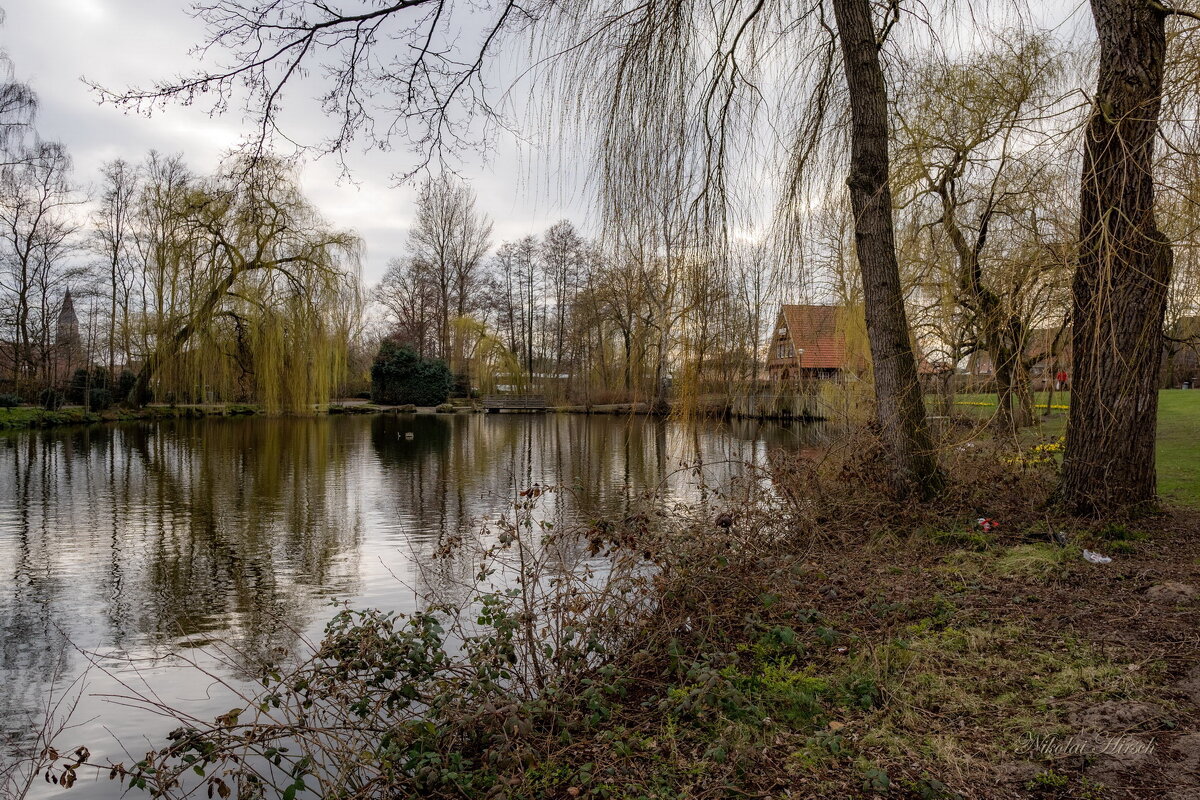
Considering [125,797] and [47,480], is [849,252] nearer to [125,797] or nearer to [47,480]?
[125,797]

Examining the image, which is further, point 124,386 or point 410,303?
point 410,303

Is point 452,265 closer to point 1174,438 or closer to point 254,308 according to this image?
point 254,308

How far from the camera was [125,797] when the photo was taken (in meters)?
3.44

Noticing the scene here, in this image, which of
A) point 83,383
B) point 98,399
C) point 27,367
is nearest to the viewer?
point 27,367

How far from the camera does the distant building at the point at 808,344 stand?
227 inches

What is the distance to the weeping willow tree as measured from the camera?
76.5ft

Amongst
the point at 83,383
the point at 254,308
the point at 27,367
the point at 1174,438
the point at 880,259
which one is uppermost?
the point at 254,308

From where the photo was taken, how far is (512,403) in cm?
Answer: 4247

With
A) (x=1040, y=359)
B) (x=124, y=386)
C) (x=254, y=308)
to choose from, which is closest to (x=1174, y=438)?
(x=1040, y=359)

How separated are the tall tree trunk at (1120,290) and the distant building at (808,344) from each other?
1788mm

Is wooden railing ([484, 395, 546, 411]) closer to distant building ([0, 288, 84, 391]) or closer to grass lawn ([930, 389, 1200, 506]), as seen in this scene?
distant building ([0, 288, 84, 391])

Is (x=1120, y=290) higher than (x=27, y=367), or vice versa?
(x=27, y=367)

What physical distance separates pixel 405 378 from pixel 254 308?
1758cm

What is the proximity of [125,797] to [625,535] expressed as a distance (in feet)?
9.35
